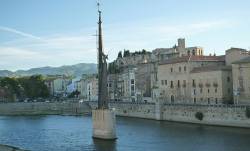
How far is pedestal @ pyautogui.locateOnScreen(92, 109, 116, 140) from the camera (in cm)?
5378

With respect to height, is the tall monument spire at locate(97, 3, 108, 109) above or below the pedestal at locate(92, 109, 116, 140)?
above

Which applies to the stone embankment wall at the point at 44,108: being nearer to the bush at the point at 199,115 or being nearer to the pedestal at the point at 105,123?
the bush at the point at 199,115

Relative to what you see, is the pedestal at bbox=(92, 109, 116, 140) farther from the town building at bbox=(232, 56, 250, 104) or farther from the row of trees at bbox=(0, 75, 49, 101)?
the row of trees at bbox=(0, 75, 49, 101)

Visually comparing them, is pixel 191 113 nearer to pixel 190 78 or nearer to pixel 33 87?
pixel 190 78

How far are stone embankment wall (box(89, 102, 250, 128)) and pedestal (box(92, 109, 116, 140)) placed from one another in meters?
18.5

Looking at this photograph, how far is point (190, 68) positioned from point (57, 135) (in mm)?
33129

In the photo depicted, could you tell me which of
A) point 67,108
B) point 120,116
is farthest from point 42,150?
point 67,108

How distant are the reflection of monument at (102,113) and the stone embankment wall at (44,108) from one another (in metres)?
56.7

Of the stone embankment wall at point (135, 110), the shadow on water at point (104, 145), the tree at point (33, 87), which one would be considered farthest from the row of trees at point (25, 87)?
the shadow on water at point (104, 145)

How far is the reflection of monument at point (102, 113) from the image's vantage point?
53.9 metres

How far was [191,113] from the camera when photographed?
7438 centimetres

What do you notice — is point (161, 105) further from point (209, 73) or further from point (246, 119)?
point (246, 119)

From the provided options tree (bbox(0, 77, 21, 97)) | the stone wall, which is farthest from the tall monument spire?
tree (bbox(0, 77, 21, 97))

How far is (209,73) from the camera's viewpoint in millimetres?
80375
